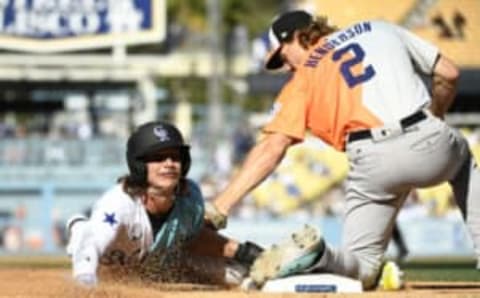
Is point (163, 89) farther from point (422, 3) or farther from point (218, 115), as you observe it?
point (422, 3)

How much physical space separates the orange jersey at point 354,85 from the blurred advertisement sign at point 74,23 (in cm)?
2658

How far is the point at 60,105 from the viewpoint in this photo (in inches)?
1393

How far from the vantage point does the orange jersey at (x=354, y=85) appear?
7.52 metres

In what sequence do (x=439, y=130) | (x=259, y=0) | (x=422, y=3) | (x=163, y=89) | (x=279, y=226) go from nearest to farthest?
(x=439, y=130) < (x=279, y=226) < (x=422, y=3) < (x=163, y=89) < (x=259, y=0)

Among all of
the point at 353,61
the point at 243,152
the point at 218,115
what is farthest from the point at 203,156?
the point at 353,61

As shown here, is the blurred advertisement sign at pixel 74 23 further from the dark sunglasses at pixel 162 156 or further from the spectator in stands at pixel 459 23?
the dark sunglasses at pixel 162 156

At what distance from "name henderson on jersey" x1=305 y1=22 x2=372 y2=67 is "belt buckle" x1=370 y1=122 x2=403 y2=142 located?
20.2 inches

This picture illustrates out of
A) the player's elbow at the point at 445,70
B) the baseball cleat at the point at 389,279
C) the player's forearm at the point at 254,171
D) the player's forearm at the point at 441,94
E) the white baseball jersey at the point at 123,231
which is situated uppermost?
the player's elbow at the point at 445,70

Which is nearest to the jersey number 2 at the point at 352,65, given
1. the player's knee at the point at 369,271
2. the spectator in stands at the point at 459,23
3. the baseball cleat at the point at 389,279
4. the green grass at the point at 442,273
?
the player's knee at the point at 369,271

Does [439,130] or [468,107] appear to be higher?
[439,130]

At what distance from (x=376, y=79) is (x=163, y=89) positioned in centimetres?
4014

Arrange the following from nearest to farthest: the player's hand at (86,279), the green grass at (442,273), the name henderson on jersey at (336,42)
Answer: the player's hand at (86,279) < the name henderson on jersey at (336,42) < the green grass at (442,273)

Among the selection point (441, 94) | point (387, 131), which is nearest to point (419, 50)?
point (441, 94)

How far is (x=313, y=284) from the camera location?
7.16 meters
